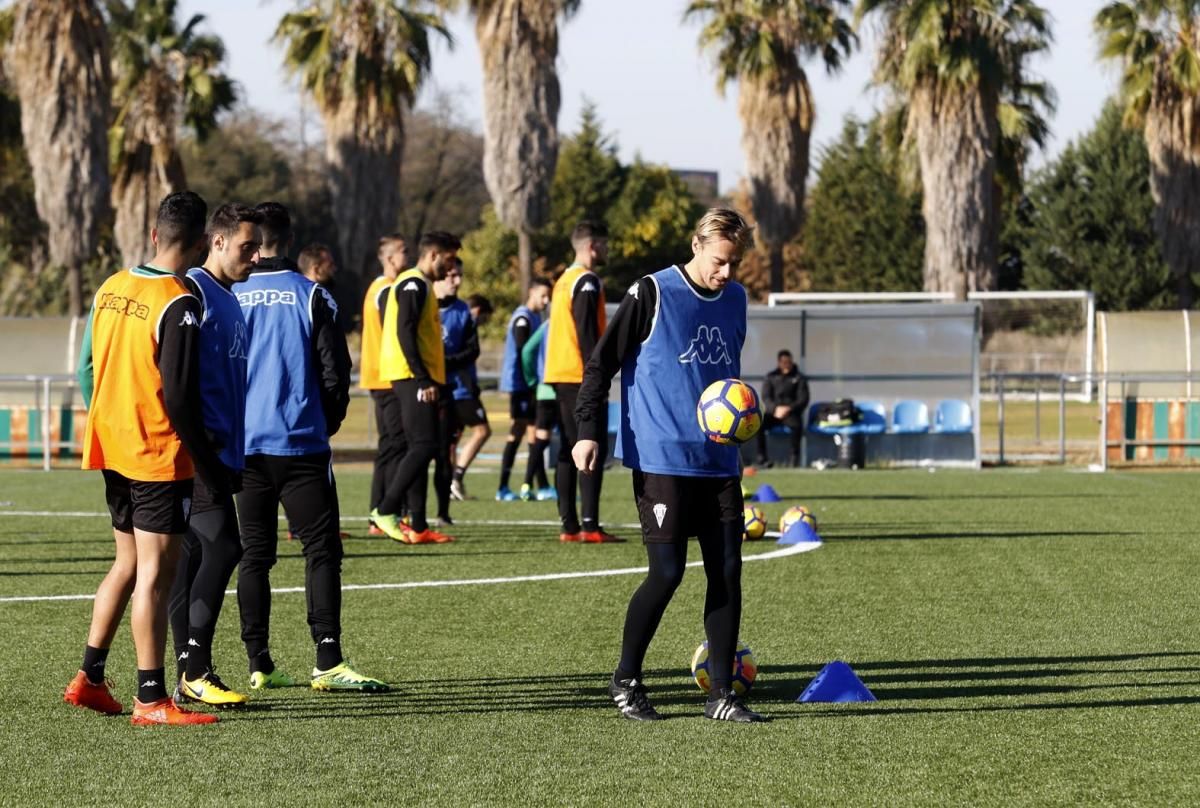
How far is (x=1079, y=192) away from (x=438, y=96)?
27.2 metres

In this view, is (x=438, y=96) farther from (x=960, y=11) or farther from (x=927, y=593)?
(x=927, y=593)

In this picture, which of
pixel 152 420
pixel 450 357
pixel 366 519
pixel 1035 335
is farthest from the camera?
pixel 1035 335

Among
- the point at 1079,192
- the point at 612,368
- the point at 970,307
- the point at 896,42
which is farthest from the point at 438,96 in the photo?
the point at 612,368

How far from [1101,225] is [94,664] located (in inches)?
2191

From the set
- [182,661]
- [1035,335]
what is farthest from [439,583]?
[1035,335]

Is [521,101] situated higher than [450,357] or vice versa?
[521,101]

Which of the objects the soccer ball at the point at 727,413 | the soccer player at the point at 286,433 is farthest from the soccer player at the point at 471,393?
the soccer ball at the point at 727,413

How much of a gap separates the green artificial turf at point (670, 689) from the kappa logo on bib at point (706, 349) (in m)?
1.32

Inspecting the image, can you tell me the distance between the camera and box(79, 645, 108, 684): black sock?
21.4ft

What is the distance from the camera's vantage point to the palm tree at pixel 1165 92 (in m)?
38.7

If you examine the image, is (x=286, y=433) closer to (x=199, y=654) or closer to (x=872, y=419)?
(x=199, y=654)

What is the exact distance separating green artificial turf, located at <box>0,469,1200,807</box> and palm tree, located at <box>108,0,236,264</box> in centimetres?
2631

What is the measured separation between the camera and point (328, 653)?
714 centimetres

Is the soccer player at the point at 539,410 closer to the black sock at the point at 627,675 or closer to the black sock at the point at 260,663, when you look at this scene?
the black sock at the point at 260,663
